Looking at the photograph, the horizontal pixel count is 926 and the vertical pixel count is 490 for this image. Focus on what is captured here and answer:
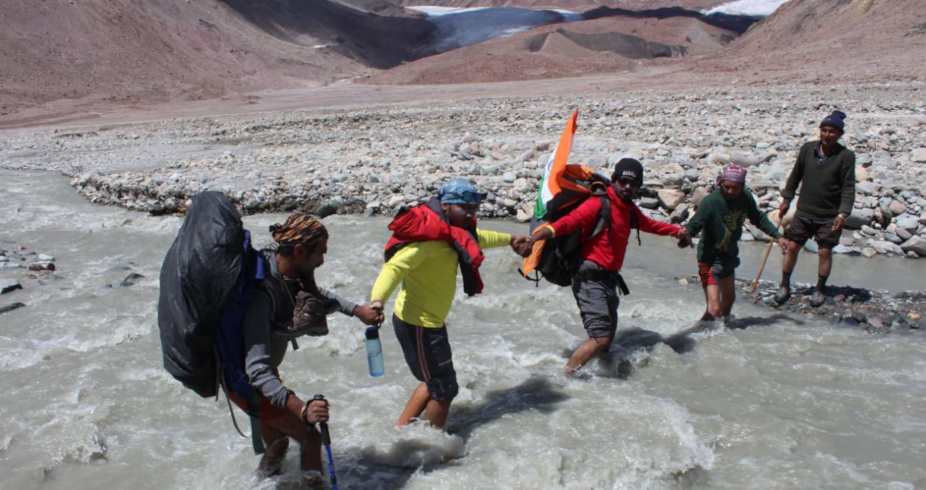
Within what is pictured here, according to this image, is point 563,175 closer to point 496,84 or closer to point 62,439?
point 62,439

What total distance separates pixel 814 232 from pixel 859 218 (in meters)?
2.85

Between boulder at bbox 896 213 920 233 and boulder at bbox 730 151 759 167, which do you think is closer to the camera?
boulder at bbox 896 213 920 233

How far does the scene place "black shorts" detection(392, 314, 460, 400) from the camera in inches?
149

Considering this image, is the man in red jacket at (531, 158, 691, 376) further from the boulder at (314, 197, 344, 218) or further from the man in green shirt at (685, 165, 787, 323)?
the boulder at (314, 197, 344, 218)

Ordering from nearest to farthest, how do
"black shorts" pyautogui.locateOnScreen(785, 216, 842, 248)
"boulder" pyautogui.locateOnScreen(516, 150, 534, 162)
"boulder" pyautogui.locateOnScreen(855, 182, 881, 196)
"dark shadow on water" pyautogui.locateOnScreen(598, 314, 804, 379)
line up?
1. "dark shadow on water" pyautogui.locateOnScreen(598, 314, 804, 379)
2. "black shorts" pyautogui.locateOnScreen(785, 216, 842, 248)
3. "boulder" pyautogui.locateOnScreen(855, 182, 881, 196)
4. "boulder" pyautogui.locateOnScreen(516, 150, 534, 162)

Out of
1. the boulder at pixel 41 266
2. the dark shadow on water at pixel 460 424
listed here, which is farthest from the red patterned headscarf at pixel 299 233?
the boulder at pixel 41 266

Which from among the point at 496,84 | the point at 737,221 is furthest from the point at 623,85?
the point at 737,221

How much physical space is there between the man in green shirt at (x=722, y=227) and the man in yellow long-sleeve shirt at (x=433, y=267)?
2.10 m

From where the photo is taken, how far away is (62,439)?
4.54m

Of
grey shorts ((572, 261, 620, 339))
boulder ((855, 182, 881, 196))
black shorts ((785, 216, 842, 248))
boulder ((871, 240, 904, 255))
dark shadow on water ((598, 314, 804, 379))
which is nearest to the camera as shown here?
grey shorts ((572, 261, 620, 339))

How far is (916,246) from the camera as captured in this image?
7.85 metres

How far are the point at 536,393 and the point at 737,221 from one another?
197 cm

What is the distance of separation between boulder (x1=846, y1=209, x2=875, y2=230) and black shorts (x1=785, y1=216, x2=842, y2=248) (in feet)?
8.90

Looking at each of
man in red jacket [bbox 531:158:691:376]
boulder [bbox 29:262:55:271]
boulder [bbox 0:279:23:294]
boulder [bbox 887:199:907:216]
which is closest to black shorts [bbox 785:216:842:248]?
man in red jacket [bbox 531:158:691:376]
